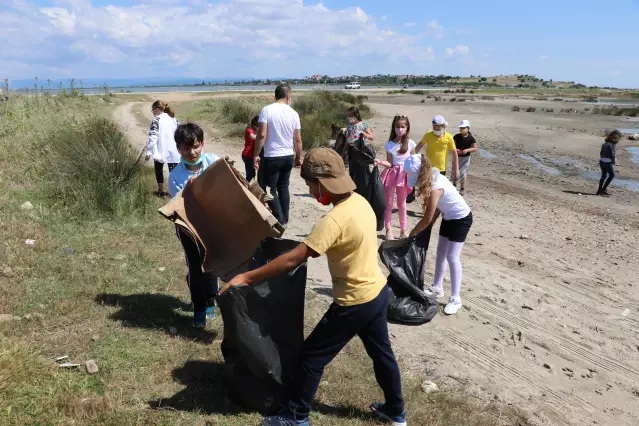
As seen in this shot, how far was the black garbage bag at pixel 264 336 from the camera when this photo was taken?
2.90 m

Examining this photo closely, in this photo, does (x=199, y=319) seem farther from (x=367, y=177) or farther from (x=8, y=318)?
(x=367, y=177)

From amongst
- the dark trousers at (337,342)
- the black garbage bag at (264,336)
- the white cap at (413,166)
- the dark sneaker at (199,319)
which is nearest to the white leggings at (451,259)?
the white cap at (413,166)

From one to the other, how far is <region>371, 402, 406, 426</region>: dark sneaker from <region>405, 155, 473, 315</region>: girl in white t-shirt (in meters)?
1.76

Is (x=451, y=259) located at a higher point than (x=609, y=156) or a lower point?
lower

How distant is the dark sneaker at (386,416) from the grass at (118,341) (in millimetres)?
90

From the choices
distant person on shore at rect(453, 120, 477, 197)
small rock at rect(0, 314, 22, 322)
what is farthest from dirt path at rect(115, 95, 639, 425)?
small rock at rect(0, 314, 22, 322)

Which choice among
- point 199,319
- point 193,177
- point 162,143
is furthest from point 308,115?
point 193,177

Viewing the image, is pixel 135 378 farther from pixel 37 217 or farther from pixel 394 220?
pixel 394 220

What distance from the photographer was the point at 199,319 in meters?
4.12

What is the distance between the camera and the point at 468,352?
443 cm

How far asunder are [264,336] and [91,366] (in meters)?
1.37

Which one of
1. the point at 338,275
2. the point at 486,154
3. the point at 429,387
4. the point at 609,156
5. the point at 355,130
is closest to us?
the point at 338,275

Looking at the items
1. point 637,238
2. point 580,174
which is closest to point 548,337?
point 637,238

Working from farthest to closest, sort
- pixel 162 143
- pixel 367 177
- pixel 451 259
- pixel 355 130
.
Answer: pixel 355 130, pixel 162 143, pixel 367 177, pixel 451 259
